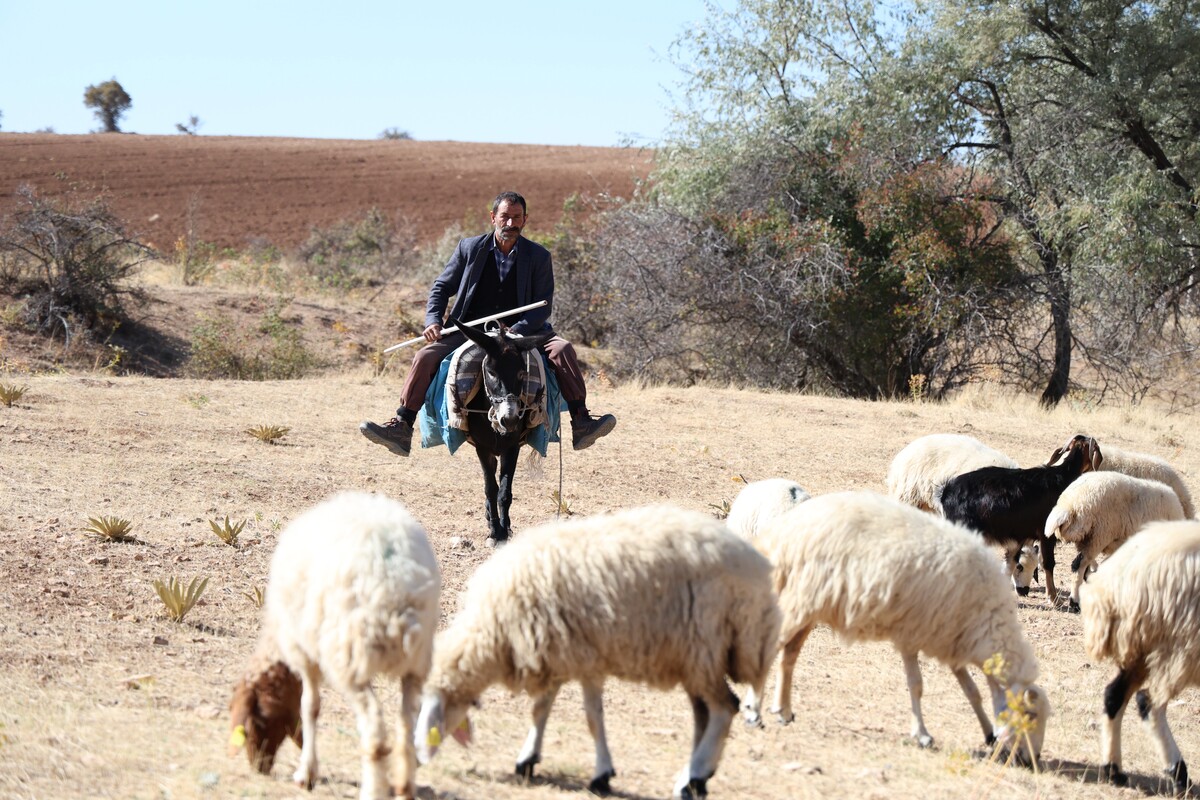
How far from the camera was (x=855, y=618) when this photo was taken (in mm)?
5598

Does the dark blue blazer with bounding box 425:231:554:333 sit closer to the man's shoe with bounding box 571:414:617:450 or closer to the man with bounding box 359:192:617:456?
the man with bounding box 359:192:617:456

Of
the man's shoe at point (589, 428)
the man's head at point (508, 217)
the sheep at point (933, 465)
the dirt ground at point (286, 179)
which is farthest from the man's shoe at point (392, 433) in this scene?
the dirt ground at point (286, 179)

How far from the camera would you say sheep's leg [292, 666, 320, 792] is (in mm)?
4336

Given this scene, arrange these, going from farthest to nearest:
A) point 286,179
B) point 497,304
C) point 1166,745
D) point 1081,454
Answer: point 286,179 → point 497,304 → point 1081,454 → point 1166,745

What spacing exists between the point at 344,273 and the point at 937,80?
57.4ft

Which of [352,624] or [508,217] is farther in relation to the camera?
[508,217]

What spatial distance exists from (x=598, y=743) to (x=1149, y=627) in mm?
2824

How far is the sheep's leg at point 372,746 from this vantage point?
3.96 m

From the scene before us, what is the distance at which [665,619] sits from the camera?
14.9ft

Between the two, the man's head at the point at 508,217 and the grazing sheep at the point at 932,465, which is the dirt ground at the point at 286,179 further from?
the grazing sheep at the point at 932,465

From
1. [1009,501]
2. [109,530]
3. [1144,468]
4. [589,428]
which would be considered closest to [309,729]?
[109,530]

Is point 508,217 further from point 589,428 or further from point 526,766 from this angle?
point 526,766

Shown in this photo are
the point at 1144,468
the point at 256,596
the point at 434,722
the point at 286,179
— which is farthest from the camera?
the point at 286,179

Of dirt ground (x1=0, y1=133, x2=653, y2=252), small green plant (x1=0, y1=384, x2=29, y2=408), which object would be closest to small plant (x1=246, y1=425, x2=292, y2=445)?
small green plant (x1=0, y1=384, x2=29, y2=408)
